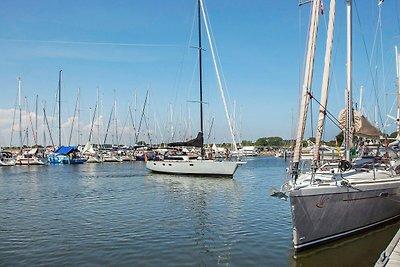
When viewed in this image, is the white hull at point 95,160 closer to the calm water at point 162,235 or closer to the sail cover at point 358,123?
the calm water at point 162,235

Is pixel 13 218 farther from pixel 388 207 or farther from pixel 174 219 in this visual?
pixel 388 207

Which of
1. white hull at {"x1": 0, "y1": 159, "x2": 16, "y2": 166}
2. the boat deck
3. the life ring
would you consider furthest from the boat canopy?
the boat deck

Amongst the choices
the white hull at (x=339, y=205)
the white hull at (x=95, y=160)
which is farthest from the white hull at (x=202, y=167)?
the white hull at (x=95, y=160)

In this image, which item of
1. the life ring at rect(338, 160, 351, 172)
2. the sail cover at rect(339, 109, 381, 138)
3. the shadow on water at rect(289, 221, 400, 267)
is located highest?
the sail cover at rect(339, 109, 381, 138)

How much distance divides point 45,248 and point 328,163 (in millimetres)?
11494

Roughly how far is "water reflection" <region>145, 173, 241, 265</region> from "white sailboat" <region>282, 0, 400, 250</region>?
2781 millimetres

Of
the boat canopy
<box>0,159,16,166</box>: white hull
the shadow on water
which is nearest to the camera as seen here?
the shadow on water

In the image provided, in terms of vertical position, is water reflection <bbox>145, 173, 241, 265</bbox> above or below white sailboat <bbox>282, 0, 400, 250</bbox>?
below

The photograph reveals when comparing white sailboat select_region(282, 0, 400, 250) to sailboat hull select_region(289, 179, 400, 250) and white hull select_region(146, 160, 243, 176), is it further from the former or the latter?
white hull select_region(146, 160, 243, 176)

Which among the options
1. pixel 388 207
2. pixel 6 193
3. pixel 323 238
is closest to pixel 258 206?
pixel 388 207

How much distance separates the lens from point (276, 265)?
12.3 m

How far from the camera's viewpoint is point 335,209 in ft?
44.7

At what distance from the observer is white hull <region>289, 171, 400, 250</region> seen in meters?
12.9

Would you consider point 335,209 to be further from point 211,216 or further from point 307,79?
point 211,216
